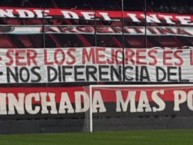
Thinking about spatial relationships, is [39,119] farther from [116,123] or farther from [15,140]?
[15,140]

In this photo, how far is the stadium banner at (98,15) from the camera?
29266 millimetres

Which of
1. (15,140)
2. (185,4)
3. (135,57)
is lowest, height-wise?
(15,140)

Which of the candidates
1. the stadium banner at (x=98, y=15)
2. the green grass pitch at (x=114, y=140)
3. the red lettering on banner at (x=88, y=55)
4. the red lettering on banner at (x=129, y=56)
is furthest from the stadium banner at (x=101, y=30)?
the green grass pitch at (x=114, y=140)

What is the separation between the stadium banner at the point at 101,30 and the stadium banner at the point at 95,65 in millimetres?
1542

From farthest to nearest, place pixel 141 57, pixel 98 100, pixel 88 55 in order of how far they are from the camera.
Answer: pixel 141 57
pixel 88 55
pixel 98 100

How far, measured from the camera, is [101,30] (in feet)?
91.3

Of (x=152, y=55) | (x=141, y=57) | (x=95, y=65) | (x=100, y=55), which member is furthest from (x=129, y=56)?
(x=95, y=65)

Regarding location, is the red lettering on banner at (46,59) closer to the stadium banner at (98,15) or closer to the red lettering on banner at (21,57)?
the red lettering on banner at (21,57)

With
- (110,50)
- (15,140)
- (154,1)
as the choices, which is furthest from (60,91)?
(154,1)

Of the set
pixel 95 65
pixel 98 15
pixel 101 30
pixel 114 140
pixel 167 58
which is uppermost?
pixel 98 15

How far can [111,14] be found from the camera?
30.8 meters

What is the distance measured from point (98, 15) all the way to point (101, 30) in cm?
240

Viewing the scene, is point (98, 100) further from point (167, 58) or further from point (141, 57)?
point (167, 58)

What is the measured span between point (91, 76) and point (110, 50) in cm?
108
